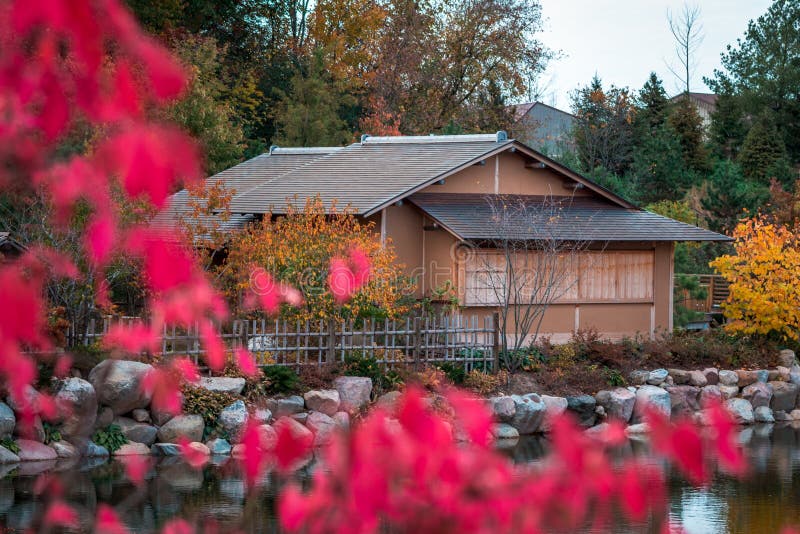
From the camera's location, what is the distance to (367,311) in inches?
709

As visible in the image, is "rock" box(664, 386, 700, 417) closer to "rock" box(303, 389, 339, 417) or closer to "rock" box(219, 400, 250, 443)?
"rock" box(303, 389, 339, 417)

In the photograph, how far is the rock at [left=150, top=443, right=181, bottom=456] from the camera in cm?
1523

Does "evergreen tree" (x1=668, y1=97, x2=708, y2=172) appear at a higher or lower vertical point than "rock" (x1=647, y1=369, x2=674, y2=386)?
higher

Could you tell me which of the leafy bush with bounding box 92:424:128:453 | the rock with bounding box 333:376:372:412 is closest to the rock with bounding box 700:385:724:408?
the rock with bounding box 333:376:372:412

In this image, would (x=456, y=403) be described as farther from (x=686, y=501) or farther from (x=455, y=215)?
(x=455, y=215)

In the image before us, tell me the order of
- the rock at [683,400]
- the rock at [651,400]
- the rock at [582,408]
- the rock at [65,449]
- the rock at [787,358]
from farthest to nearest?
the rock at [787,358] < the rock at [683,400] < the rock at [651,400] < the rock at [582,408] < the rock at [65,449]

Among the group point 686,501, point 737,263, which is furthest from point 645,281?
point 686,501

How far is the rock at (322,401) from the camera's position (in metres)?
16.3

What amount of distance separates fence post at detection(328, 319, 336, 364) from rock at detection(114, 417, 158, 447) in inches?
127

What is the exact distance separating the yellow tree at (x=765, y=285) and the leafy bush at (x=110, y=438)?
40.6ft

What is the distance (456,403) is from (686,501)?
34.4ft

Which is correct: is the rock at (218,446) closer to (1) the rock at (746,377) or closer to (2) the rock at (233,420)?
(2) the rock at (233,420)

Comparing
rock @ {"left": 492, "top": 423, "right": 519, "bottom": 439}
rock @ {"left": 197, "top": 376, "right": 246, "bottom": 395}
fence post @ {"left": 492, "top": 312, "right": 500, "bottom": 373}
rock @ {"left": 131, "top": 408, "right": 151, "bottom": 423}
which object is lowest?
rock @ {"left": 492, "top": 423, "right": 519, "bottom": 439}

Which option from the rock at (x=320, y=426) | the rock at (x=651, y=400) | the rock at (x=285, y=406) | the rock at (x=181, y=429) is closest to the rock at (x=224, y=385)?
the rock at (x=285, y=406)
